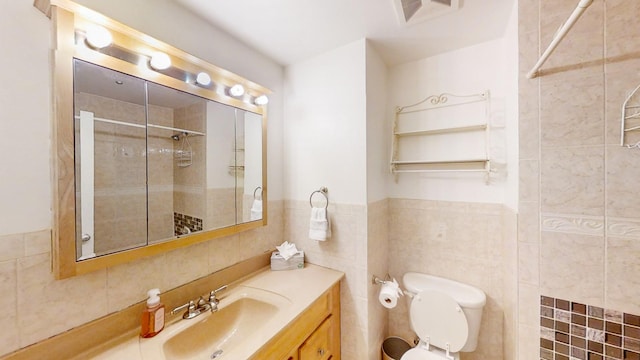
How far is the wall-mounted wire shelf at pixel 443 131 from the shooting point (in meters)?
1.52

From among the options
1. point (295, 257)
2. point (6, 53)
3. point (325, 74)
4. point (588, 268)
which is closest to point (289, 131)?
point (325, 74)

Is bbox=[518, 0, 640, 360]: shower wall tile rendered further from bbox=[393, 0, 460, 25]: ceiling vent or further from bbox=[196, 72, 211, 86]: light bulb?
bbox=[196, 72, 211, 86]: light bulb

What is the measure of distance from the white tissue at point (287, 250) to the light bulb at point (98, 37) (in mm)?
1412

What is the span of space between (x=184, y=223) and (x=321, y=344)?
1036 millimetres

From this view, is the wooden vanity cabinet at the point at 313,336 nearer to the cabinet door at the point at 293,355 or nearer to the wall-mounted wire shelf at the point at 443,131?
the cabinet door at the point at 293,355

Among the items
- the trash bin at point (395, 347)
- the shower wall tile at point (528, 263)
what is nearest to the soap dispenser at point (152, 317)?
the trash bin at point (395, 347)

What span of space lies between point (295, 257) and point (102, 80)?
139 cm

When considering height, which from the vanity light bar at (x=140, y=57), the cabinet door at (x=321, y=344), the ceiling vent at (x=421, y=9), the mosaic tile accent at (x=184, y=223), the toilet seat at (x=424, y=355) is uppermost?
the ceiling vent at (x=421, y=9)

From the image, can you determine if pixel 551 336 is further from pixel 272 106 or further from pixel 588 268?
pixel 272 106

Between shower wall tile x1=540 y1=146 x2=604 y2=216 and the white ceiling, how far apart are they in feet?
2.71

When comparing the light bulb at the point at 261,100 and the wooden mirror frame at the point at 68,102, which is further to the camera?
the light bulb at the point at 261,100

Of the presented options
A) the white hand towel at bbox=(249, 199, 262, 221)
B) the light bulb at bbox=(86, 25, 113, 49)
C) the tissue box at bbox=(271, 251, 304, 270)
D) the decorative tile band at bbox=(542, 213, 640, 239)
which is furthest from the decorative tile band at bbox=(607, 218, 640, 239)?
the light bulb at bbox=(86, 25, 113, 49)

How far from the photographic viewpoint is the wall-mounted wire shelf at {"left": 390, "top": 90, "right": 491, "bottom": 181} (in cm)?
152

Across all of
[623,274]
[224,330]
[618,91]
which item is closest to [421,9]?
[618,91]
